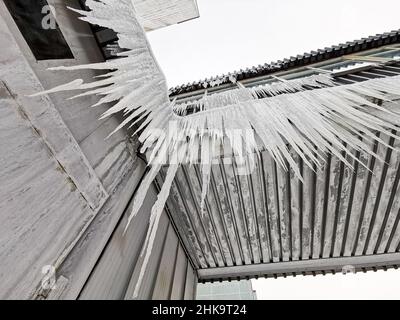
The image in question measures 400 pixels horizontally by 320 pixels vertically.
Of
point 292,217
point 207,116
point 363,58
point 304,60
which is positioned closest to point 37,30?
point 207,116

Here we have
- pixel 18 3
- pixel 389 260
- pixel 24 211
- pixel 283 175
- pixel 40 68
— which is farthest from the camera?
pixel 389 260

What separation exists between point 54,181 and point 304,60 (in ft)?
11.9

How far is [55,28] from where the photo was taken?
5.39ft

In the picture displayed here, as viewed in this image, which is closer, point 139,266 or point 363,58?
point 139,266

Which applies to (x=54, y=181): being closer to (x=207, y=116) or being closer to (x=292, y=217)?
(x=207, y=116)

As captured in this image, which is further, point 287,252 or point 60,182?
point 287,252

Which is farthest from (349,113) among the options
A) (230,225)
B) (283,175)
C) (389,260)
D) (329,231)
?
(389,260)

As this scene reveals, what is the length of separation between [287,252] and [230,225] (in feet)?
4.57

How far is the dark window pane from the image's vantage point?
4.45ft

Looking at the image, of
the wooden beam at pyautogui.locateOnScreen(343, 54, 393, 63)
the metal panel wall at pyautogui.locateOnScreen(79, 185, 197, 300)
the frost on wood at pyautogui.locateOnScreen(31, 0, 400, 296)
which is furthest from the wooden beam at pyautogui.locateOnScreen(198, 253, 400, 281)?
the frost on wood at pyautogui.locateOnScreen(31, 0, 400, 296)

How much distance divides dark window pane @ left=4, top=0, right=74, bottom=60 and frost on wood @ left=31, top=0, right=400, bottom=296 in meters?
0.45

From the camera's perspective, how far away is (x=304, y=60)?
138 inches

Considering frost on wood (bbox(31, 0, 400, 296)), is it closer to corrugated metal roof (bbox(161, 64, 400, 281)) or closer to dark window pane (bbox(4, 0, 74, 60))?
dark window pane (bbox(4, 0, 74, 60))

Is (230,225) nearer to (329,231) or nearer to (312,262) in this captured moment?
(329,231)
